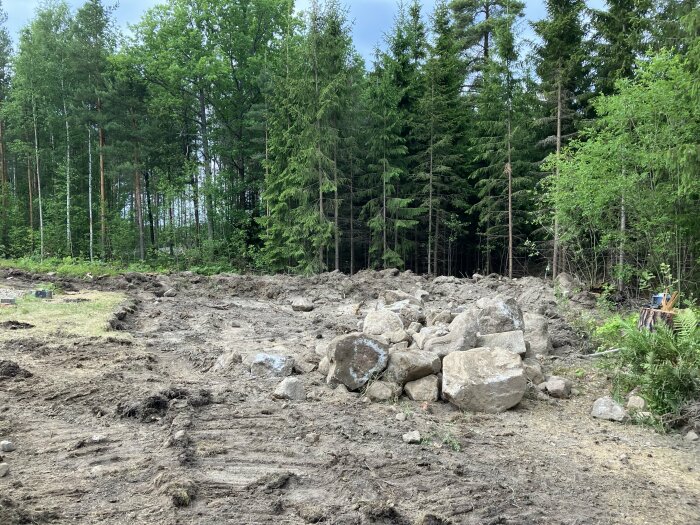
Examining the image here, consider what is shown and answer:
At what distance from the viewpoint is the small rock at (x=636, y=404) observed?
449cm

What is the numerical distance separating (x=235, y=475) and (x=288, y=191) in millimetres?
18930

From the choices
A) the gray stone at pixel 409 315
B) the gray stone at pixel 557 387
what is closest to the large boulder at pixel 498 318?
the gray stone at pixel 557 387

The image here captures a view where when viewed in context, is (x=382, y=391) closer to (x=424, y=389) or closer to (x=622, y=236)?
(x=424, y=389)

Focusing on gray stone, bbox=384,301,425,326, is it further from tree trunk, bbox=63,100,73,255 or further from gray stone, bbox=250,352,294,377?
tree trunk, bbox=63,100,73,255

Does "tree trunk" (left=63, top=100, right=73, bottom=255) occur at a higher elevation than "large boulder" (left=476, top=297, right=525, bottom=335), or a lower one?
higher

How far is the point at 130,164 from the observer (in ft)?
83.7

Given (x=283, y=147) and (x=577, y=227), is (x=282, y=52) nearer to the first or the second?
(x=283, y=147)

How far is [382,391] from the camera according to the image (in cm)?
477

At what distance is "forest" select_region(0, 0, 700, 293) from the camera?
11844 mm

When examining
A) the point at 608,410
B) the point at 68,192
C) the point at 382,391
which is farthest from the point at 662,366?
the point at 68,192

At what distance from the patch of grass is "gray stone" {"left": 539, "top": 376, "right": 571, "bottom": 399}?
7.01m

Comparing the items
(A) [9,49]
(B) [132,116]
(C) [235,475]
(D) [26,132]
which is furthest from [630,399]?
(A) [9,49]

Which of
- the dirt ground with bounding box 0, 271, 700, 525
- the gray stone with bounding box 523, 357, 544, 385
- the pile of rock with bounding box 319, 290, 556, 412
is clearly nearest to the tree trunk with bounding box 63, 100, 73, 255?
the dirt ground with bounding box 0, 271, 700, 525

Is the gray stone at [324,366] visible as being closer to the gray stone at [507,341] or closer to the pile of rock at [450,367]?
the pile of rock at [450,367]
